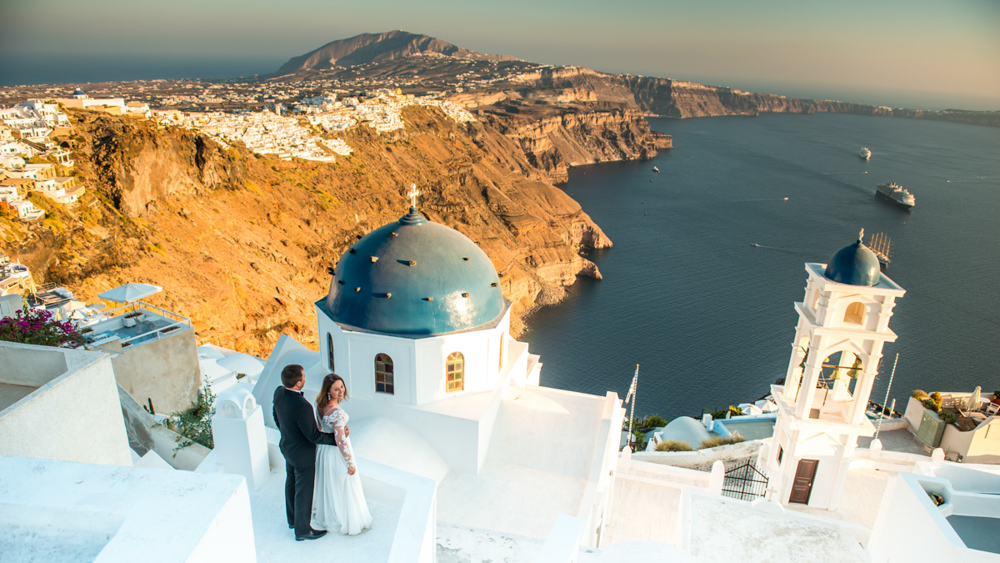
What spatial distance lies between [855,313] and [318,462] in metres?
13.8

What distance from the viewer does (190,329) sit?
59.1ft

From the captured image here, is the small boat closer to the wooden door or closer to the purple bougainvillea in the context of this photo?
the purple bougainvillea

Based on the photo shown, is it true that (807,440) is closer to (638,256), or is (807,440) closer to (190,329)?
(190,329)

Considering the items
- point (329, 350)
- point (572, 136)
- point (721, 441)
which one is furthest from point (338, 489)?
point (572, 136)

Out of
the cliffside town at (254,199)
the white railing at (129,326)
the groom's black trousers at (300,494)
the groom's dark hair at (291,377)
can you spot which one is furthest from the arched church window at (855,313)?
the cliffside town at (254,199)

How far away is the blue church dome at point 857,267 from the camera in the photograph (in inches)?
511

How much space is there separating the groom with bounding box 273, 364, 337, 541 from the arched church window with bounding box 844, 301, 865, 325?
13.4 metres


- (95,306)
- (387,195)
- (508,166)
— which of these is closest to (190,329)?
(95,306)

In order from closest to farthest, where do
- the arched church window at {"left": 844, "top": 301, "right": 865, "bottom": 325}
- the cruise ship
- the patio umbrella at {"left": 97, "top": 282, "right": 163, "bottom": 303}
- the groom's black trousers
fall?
the groom's black trousers
the arched church window at {"left": 844, "top": 301, "right": 865, "bottom": 325}
the patio umbrella at {"left": 97, "top": 282, "right": 163, "bottom": 303}
the cruise ship

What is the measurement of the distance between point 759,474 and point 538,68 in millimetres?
185548

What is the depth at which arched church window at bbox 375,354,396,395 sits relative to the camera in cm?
1244

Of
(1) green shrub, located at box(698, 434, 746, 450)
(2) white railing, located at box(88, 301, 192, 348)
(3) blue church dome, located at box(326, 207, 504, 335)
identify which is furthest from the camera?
(1) green shrub, located at box(698, 434, 746, 450)

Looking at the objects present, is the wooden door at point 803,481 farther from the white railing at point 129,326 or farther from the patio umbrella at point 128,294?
the patio umbrella at point 128,294

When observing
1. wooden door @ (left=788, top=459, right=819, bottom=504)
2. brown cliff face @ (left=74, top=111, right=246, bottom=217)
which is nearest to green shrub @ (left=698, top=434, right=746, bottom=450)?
wooden door @ (left=788, top=459, right=819, bottom=504)
